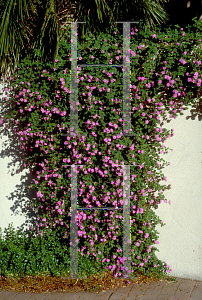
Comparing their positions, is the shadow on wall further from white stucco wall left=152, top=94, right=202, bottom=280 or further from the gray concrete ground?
the gray concrete ground

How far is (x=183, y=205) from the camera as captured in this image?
13.3ft

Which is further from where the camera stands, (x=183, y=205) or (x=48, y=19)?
(x=183, y=205)

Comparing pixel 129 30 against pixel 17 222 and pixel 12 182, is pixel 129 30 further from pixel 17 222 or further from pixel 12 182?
pixel 17 222

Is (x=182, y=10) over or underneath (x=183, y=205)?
over

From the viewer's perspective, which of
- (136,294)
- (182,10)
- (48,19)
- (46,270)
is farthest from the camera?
(182,10)

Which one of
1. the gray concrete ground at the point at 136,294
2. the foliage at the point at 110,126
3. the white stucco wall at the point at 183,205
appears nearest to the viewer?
the gray concrete ground at the point at 136,294

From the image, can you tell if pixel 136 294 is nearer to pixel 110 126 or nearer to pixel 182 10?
pixel 110 126

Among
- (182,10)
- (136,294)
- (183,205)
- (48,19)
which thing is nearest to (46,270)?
A: (136,294)

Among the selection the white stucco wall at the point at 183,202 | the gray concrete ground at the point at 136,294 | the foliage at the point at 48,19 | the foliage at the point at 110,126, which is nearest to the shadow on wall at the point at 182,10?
the foliage at the point at 48,19

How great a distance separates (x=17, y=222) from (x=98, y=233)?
1363mm

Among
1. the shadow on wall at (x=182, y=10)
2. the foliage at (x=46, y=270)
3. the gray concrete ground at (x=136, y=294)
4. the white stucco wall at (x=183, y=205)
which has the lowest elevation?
the gray concrete ground at (x=136, y=294)

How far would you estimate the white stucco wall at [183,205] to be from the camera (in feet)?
13.1

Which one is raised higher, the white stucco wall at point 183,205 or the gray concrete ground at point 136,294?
the white stucco wall at point 183,205

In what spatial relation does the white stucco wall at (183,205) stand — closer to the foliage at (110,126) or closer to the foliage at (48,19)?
the foliage at (110,126)
